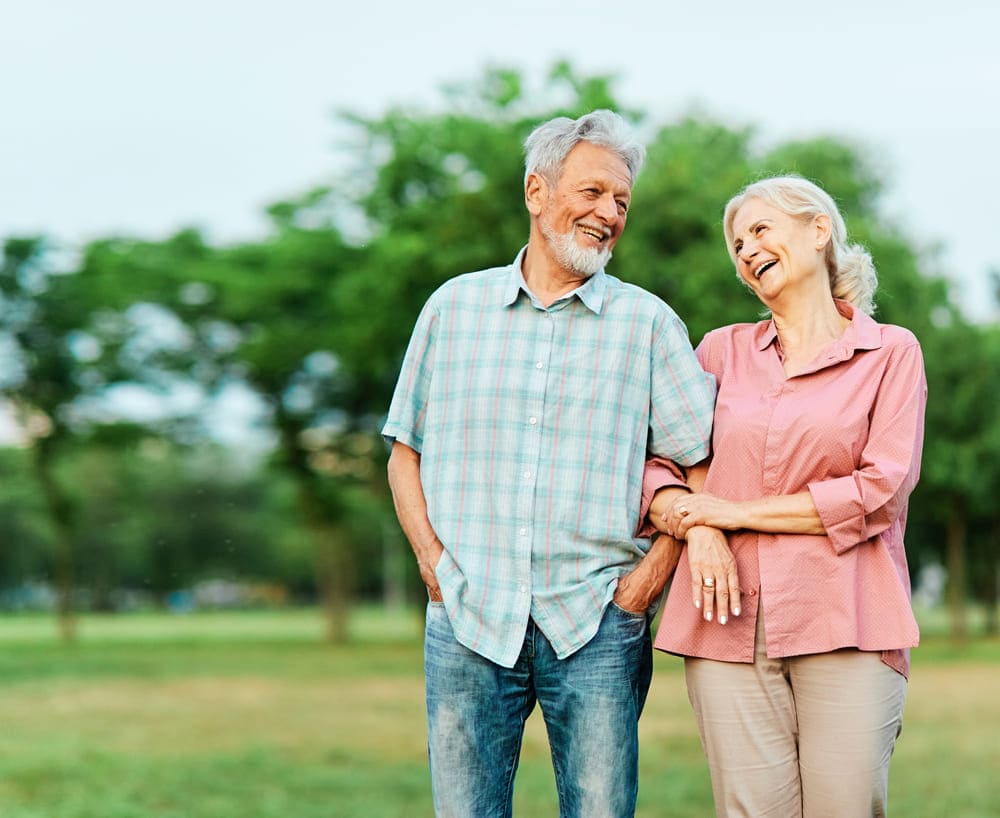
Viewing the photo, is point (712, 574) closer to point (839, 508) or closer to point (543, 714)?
point (839, 508)

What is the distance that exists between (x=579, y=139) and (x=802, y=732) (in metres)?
1.42

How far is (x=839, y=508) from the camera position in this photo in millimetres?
2758

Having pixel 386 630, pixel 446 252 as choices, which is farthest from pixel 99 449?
pixel 386 630

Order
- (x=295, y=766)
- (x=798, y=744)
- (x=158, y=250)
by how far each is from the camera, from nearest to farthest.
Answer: (x=798, y=744), (x=295, y=766), (x=158, y=250)

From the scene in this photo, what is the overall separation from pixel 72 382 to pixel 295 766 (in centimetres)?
1530

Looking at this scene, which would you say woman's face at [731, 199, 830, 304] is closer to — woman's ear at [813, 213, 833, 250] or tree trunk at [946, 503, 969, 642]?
woman's ear at [813, 213, 833, 250]

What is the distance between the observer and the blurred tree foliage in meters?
20.6

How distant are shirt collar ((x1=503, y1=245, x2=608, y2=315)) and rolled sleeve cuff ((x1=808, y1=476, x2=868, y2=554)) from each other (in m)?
0.65

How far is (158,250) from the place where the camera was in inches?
1061

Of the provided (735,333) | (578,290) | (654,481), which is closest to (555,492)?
(654,481)

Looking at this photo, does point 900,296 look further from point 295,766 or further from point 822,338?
point 822,338

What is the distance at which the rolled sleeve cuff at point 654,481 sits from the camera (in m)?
2.95

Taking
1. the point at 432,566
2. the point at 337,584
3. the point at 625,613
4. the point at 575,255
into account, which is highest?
the point at 575,255

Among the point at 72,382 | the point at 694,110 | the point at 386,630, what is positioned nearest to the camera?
the point at 72,382
